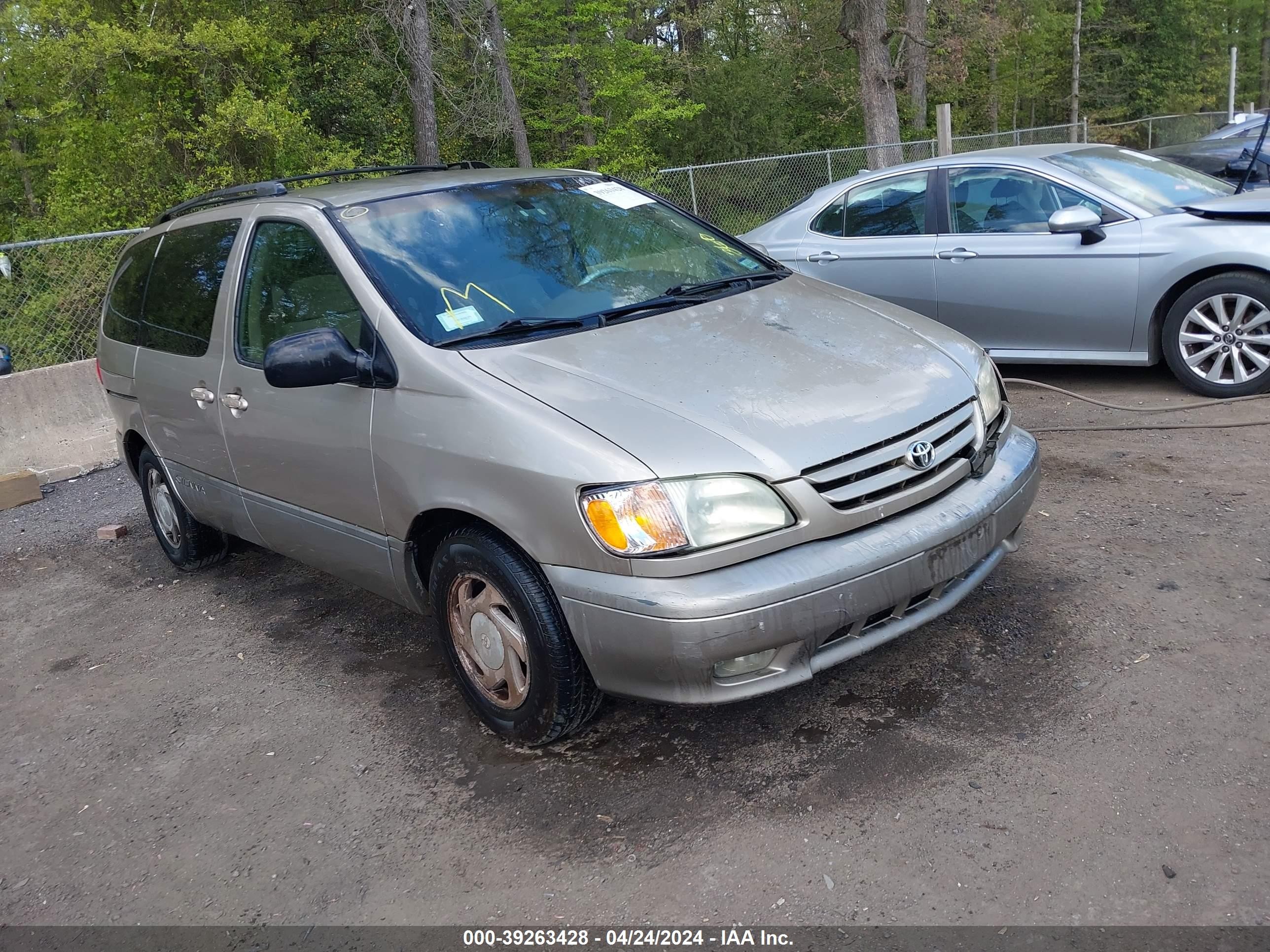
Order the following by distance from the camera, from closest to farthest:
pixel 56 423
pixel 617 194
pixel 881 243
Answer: pixel 617 194 → pixel 881 243 → pixel 56 423

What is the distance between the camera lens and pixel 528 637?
333 centimetres

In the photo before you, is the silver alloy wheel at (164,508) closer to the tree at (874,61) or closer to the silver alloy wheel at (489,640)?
the silver alloy wheel at (489,640)

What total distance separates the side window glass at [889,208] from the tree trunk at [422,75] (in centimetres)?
1097

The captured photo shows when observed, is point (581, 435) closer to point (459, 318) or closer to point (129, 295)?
point (459, 318)

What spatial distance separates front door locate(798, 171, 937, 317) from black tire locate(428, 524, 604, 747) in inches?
177

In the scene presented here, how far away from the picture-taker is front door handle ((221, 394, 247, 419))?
14.4 feet

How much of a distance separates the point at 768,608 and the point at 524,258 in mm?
1756

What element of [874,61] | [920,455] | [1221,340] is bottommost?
[1221,340]

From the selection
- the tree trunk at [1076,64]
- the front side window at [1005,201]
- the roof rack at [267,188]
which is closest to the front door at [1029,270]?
the front side window at [1005,201]

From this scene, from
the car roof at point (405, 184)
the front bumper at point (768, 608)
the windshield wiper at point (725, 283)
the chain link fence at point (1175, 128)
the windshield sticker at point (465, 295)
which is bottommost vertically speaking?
the chain link fence at point (1175, 128)

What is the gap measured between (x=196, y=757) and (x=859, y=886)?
7.95ft

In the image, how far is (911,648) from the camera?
13.0ft

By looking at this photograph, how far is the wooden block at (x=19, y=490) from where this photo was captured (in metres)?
7.73

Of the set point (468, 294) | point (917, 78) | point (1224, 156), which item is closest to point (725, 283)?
point (468, 294)
